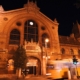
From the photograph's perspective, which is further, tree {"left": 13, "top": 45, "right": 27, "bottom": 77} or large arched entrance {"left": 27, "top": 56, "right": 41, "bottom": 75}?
large arched entrance {"left": 27, "top": 56, "right": 41, "bottom": 75}

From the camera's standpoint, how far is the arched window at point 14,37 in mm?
36125

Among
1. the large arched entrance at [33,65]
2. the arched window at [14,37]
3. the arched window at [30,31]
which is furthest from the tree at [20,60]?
the arched window at [30,31]

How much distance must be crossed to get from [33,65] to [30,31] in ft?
34.3

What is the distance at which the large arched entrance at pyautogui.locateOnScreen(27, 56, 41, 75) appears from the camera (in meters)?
34.3

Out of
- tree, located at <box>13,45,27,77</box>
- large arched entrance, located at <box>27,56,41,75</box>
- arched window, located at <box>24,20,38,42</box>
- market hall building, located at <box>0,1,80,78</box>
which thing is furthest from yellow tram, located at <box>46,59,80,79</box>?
arched window, located at <box>24,20,38,42</box>

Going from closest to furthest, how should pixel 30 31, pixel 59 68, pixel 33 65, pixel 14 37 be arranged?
1. pixel 59 68
2. pixel 33 65
3. pixel 14 37
4. pixel 30 31

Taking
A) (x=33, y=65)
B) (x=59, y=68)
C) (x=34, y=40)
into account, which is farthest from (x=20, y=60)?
(x=34, y=40)

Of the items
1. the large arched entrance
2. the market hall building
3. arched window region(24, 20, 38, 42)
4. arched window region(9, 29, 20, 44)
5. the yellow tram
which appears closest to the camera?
the yellow tram

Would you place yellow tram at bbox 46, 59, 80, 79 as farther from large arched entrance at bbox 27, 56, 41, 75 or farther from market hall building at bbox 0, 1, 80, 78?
large arched entrance at bbox 27, 56, 41, 75

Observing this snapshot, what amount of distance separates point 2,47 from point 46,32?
14128 mm

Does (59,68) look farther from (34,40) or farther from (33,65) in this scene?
(34,40)

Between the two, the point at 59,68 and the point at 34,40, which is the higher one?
the point at 34,40

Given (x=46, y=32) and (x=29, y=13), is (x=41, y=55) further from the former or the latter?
(x=29, y=13)

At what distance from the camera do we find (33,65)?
1355 inches
